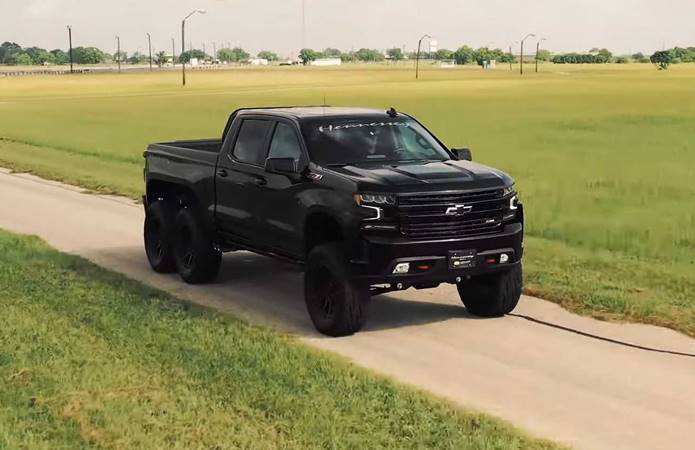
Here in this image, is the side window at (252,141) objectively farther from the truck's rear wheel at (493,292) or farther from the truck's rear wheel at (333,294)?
the truck's rear wheel at (493,292)

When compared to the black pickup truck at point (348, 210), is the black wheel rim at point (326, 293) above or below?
below

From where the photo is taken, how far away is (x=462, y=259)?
8.67 m

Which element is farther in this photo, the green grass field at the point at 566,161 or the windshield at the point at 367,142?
the green grass field at the point at 566,161

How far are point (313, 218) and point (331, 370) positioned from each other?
1.90 meters

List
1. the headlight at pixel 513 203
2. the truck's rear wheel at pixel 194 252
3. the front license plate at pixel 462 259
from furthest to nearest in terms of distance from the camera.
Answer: the truck's rear wheel at pixel 194 252, the headlight at pixel 513 203, the front license plate at pixel 462 259

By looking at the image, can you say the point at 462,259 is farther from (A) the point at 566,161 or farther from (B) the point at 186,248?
(A) the point at 566,161

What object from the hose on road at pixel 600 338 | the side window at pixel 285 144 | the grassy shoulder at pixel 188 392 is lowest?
the hose on road at pixel 600 338

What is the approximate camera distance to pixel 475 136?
3850 centimetres

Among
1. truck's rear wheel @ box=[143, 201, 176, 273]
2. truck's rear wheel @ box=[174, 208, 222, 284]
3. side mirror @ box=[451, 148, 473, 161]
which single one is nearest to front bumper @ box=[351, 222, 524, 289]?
side mirror @ box=[451, 148, 473, 161]

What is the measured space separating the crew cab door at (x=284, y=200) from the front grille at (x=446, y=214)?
1.18m

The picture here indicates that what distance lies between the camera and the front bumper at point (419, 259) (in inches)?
332

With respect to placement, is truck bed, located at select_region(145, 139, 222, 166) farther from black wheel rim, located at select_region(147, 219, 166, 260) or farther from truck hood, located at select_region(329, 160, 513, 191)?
truck hood, located at select_region(329, 160, 513, 191)

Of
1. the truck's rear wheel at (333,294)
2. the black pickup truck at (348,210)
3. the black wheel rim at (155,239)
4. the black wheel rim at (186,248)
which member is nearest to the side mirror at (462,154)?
the black pickup truck at (348,210)

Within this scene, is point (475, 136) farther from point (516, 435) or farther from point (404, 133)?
point (516, 435)
